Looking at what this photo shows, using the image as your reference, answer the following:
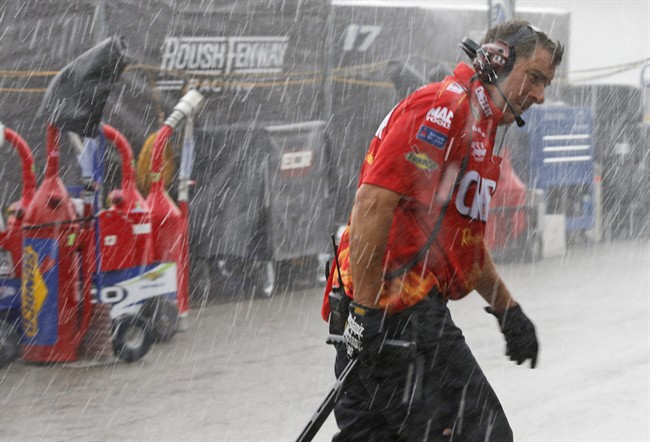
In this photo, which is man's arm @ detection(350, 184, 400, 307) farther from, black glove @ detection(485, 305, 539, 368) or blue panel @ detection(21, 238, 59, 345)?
blue panel @ detection(21, 238, 59, 345)

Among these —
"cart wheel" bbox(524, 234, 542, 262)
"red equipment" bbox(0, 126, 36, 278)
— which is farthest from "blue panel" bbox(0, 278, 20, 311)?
"cart wheel" bbox(524, 234, 542, 262)

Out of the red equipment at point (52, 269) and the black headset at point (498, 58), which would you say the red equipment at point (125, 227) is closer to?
Result: the red equipment at point (52, 269)

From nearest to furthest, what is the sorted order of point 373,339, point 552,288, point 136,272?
point 373,339 → point 136,272 → point 552,288

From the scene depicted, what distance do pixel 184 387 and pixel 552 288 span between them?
5340 mm

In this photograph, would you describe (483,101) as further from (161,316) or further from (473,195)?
(161,316)

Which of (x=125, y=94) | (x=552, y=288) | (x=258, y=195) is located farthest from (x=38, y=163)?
(x=552, y=288)

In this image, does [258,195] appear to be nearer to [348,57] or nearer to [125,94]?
[125,94]

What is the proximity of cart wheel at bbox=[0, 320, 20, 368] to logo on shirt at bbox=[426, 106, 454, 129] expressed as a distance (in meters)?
5.25

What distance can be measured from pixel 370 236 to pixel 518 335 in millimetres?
921

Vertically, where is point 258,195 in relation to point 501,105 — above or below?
below

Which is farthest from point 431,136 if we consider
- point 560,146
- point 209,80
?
point 560,146

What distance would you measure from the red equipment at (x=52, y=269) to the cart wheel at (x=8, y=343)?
74 mm

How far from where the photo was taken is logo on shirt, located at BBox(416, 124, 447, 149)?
10.4ft

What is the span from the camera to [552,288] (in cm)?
1141
